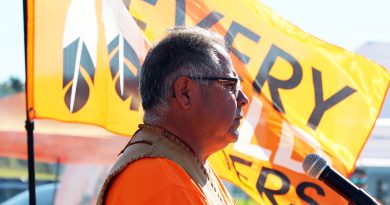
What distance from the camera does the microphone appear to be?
209cm

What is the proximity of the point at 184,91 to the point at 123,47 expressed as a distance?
1.65m

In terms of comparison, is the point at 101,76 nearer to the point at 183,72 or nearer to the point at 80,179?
the point at 183,72

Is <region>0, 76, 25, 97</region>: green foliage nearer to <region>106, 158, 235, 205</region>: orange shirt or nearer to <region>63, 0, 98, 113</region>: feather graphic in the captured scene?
<region>63, 0, 98, 113</region>: feather graphic

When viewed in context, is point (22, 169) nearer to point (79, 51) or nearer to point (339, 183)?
point (79, 51)

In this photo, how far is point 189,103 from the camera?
7.02 feet

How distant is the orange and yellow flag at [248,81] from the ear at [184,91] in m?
1.47

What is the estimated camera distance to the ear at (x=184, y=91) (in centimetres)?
213

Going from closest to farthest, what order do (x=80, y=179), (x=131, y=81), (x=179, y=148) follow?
(x=179, y=148) → (x=131, y=81) → (x=80, y=179)

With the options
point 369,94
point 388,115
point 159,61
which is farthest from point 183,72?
point 388,115

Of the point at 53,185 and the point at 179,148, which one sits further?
the point at 53,185

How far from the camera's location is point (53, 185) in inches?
261

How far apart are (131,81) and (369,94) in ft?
4.13

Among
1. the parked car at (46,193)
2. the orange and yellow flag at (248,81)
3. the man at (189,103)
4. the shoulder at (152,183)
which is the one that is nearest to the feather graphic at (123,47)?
the orange and yellow flag at (248,81)

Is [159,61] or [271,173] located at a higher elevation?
[159,61]
